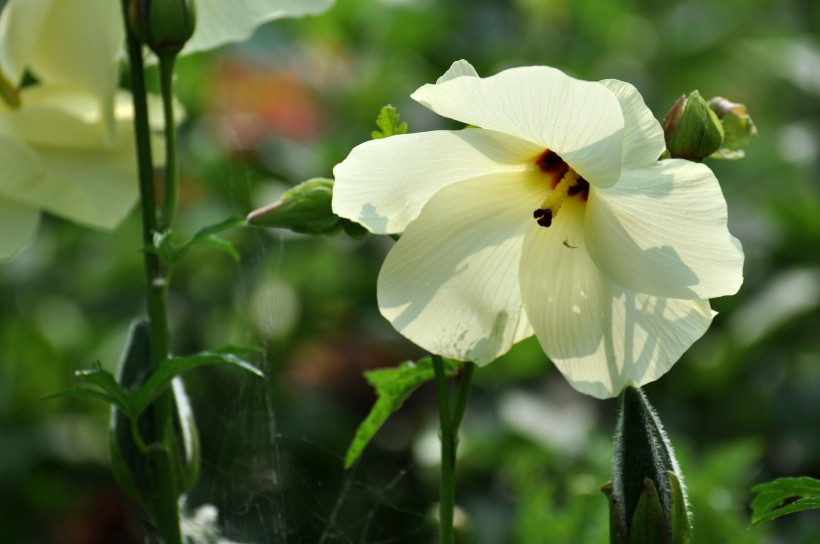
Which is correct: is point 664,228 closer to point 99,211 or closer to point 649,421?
point 649,421

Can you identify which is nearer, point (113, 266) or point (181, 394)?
point (181, 394)

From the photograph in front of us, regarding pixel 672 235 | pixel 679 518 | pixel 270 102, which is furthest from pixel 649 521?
pixel 270 102

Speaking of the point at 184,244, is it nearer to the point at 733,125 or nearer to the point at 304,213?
the point at 304,213

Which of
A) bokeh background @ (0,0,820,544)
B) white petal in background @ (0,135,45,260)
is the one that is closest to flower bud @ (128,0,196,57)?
white petal in background @ (0,135,45,260)

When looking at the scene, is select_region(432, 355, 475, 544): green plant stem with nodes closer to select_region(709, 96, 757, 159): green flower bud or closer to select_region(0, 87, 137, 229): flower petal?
select_region(709, 96, 757, 159): green flower bud

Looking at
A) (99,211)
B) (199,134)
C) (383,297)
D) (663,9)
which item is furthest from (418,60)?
(383,297)

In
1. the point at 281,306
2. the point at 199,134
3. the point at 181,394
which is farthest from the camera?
the point at 199,134
